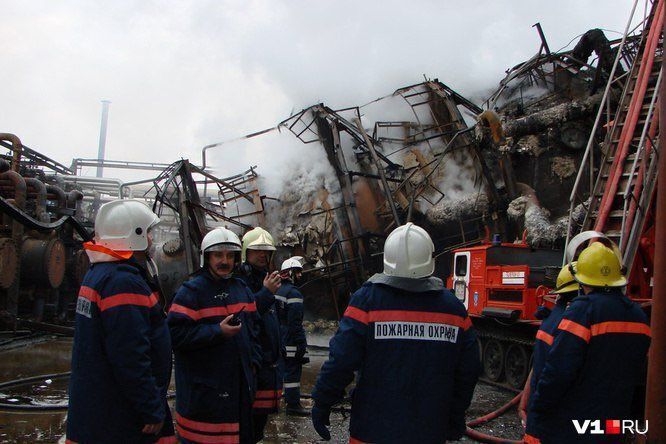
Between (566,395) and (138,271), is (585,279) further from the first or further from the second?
(138,271)

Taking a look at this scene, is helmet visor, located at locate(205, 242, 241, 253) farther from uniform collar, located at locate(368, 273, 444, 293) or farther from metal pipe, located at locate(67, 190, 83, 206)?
metal pipe, located at locate(67, 190, 83, 206)

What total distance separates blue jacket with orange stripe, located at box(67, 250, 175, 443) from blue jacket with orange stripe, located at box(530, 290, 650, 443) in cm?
206

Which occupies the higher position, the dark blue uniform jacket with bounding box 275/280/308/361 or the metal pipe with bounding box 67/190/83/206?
the metal pipe with bounding box 67/190/83/206

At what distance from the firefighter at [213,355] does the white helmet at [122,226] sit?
529 millimetres

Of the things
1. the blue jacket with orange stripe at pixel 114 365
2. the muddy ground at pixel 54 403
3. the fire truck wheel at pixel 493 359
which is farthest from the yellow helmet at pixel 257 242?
the fire truck wheel at pixel 493 359

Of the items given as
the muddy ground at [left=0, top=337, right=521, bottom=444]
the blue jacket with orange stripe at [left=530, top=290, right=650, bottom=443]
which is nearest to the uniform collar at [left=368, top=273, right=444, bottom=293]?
the blue jacket with orange stripe at [left=530, top=290, right=650, bottom=443]

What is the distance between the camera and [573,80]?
15.0m

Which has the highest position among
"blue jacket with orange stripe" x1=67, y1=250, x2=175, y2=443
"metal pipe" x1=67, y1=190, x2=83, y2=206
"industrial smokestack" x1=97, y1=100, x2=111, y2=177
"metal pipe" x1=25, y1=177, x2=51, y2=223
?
"industrial smokestack" x1=97, y1=100, x2=111, y2=177

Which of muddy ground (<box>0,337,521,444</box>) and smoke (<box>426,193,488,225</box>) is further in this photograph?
smoke (<box>426,193,488,225</box>)

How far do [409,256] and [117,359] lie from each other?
1470mm

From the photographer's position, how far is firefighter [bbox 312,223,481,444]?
2666 mm

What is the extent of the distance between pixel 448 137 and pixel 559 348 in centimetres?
1335

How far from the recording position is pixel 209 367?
3357mm

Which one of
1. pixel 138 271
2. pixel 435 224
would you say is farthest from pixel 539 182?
pixel 138 271
